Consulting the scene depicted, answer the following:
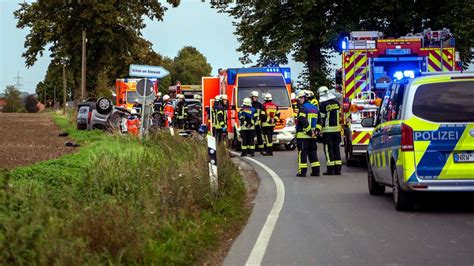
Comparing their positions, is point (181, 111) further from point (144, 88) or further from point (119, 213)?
point (119, 213)

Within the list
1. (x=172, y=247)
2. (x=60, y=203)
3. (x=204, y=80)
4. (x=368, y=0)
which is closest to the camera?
(x=172, y=247)

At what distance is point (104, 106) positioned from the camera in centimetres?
3225

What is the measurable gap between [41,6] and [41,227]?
1897 inches

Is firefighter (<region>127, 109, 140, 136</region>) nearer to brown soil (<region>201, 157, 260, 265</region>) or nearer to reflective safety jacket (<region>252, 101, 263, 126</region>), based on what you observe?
reflective safety jacket (<region>252, 101, 263, 126</region>)

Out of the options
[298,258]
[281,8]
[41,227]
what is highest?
[281,8]

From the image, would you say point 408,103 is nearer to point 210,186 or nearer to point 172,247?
point 210,186

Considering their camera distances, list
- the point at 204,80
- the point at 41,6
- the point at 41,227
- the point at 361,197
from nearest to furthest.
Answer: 1. the point at 41,227
2. the point at 361,197
3. the point at 204,80
4. the point at 41,6

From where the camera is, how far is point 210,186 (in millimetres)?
10938

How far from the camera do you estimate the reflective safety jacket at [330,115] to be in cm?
1644

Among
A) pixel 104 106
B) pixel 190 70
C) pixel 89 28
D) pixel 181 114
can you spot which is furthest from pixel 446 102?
pixel 190 70

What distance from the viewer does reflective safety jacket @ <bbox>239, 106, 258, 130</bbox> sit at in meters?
21.9

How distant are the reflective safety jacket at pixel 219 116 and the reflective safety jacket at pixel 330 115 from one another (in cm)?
658

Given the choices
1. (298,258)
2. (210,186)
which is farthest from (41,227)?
(210,186)

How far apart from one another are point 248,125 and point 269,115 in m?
0.83
